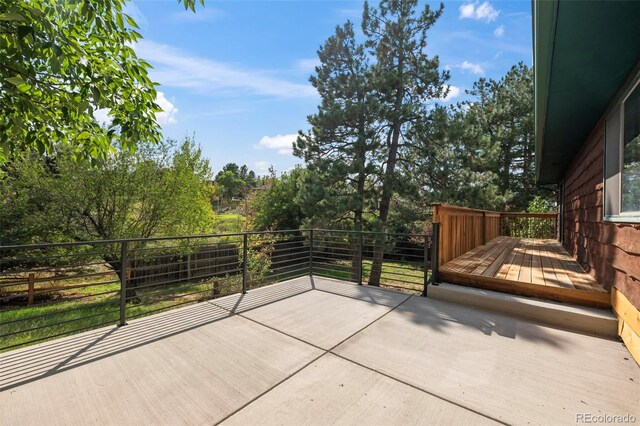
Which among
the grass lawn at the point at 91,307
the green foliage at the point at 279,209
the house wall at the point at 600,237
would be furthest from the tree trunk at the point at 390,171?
the green foliage at the point at 279,209

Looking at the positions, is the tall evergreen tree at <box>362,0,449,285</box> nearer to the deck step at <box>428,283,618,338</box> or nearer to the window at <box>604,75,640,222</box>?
the deck step at <box>428,283,618,338</box>

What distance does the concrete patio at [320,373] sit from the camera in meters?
1.55

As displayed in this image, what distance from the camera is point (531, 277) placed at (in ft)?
11.0

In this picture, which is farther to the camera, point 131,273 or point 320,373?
point 131,273

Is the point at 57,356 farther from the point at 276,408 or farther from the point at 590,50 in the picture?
the point at 590,50

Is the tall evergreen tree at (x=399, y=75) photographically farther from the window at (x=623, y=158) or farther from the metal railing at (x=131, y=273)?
the window at (x=623, y=158)

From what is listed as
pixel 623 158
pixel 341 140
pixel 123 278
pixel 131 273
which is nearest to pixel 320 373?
pixel 123 278

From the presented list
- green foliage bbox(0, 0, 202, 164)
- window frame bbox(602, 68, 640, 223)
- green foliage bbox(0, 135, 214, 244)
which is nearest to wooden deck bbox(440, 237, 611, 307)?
window frame bbox(602, 68, 640, 223)

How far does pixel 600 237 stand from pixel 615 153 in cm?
93

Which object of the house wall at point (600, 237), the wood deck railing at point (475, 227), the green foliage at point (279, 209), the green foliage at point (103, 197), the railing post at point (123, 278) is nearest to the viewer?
the house wall at point (600, 237)

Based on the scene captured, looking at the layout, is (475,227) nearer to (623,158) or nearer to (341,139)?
(623,158)

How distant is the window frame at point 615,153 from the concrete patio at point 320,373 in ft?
3.83

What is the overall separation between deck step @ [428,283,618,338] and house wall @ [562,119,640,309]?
0.33 m

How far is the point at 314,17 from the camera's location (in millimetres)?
6445
